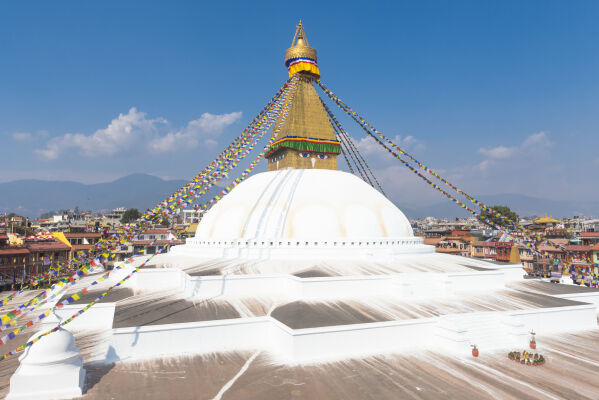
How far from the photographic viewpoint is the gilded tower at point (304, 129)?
53.4 ft

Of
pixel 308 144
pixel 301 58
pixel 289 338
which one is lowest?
pixel 289 338

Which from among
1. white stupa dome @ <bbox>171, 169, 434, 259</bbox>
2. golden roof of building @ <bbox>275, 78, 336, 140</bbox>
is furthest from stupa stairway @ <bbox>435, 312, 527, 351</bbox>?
golden roof of building @ <bbox>275, 78, 336, 140</bbox>

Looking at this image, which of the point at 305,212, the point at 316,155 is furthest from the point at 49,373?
the point at 316,155

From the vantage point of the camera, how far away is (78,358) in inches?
255

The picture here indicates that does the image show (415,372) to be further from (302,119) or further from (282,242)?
(302,119)

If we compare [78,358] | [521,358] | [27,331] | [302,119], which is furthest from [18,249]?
[521,358]

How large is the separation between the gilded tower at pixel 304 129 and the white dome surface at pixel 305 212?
4.36 feet

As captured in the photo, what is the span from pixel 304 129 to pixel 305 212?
4867 mm

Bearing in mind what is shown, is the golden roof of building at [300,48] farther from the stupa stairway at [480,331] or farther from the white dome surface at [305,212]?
the stupa stairway at [480,331]

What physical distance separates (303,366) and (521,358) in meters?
4.57

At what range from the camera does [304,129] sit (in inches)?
647

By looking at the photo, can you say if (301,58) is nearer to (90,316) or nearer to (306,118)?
(306,118)

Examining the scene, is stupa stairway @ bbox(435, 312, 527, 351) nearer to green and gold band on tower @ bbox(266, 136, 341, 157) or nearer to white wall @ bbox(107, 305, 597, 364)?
white wall @ bbox(107, 305, 597, 364)

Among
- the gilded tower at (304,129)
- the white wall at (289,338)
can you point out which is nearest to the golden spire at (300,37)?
the gilded tower at (304,129)
